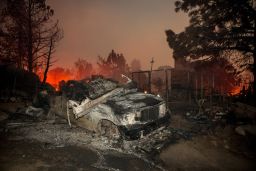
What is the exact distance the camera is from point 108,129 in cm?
661

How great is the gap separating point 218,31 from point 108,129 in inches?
390

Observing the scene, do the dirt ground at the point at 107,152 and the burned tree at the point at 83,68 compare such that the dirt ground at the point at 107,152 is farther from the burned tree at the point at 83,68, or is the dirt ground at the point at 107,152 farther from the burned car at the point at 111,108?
the burned tree at the point at 83,68

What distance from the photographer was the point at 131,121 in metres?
5.86

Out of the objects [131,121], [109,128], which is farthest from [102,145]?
[131,121]

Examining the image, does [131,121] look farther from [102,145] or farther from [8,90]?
[8,90]

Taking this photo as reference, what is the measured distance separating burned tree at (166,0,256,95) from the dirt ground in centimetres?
643

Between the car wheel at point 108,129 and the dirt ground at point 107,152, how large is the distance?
23 centimetres

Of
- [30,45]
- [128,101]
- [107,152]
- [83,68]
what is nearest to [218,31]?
[128,101]

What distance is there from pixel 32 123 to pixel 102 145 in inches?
161

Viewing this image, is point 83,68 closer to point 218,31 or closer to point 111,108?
point 218,31

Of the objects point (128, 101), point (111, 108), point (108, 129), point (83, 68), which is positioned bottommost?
point (108, 129)

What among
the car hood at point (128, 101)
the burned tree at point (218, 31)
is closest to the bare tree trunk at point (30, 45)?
the burned tree at point (218, 31)

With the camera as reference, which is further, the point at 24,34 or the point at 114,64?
the point at 114,64

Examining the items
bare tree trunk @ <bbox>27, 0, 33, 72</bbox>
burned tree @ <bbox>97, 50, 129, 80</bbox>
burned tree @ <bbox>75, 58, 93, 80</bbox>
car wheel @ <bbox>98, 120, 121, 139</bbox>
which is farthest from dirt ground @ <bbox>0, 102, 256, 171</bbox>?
burned tree @ <bbox>75, 58, 93, 80</bbox>
